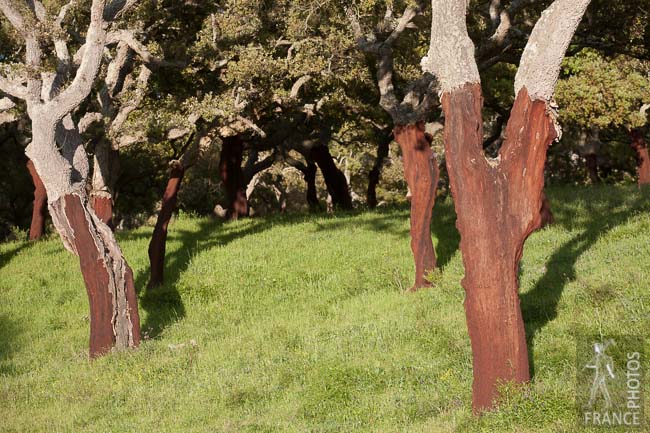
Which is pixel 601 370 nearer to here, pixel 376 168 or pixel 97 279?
pixel 97 279

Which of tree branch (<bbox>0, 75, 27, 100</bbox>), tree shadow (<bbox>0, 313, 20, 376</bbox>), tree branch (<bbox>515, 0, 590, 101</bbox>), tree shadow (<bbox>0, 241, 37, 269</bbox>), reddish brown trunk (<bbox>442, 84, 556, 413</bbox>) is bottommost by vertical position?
tree shadow (<bbox>0, 313, 20, 376</bbox>)

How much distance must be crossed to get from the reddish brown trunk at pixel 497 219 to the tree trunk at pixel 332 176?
860 inches

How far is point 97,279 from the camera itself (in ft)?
54.2

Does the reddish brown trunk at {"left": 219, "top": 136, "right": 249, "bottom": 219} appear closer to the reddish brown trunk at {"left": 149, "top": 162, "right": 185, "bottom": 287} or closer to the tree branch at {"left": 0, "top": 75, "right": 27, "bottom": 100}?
the reddish brown trunk at {"left": 149, "top": 162, "right": 185, "bottom": 287}

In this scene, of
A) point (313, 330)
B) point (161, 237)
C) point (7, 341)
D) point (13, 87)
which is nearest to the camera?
point (313, 330)

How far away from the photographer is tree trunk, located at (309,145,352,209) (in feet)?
104

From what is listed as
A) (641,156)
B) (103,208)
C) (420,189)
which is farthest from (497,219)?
(641,156)

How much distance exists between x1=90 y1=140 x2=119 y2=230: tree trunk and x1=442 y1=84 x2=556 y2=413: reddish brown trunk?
1268 cm

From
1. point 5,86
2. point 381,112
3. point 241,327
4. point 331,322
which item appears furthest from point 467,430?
point 381,112

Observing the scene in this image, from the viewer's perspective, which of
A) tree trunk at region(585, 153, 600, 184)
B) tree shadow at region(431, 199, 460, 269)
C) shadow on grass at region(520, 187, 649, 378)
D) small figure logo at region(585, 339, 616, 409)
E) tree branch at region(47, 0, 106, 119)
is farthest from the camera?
tree trunk at region(585, 153, 600, 184)

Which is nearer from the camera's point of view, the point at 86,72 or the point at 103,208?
the point at 86,72

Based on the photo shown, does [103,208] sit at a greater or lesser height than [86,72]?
lesser

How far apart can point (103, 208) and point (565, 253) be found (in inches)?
416

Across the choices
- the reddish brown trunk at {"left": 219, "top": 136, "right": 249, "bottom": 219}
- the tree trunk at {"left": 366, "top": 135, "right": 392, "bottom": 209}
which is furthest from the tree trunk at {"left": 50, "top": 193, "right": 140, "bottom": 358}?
the tree trunk at {"left": 366, "top": 135, "right": 392, "bottom": 209}
